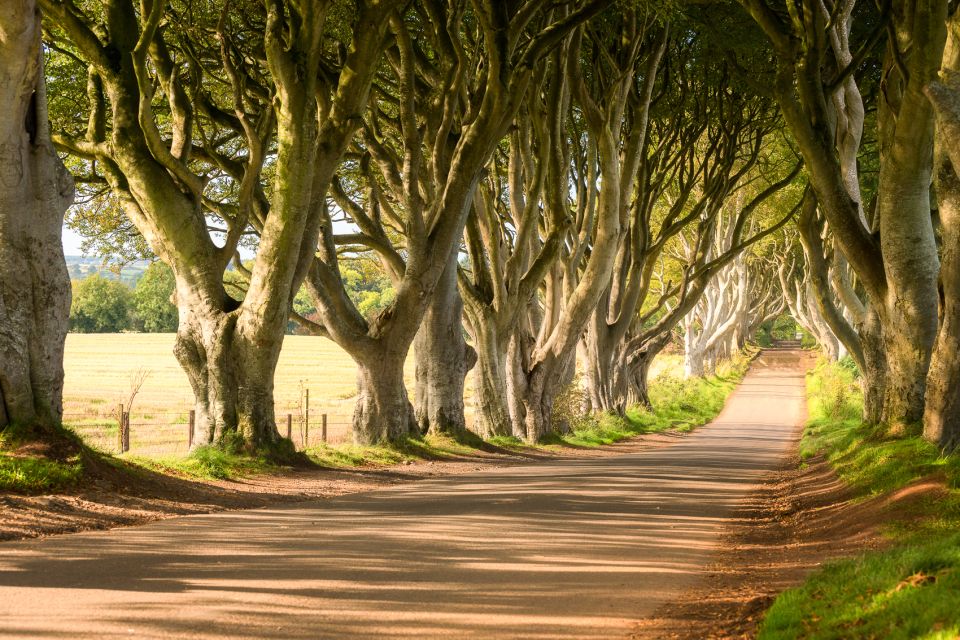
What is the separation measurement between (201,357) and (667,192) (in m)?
22.4

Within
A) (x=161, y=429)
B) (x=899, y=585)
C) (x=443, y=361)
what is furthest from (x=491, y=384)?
(x=899, y=585)

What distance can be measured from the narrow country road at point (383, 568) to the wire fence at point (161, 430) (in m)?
10.7

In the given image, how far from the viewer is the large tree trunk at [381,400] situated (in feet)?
55.1

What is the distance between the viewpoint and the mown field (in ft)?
91.1

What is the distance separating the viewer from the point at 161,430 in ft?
94.9

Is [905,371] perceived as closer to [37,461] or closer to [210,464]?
[210,464]

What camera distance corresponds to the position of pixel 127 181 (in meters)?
13.6

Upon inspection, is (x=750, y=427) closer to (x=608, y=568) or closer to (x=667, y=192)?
(x=667, y=192)

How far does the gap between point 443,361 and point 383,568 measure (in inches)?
446

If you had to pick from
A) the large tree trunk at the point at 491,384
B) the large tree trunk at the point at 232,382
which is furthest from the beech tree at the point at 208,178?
the large tree trunk at the point at 491,384

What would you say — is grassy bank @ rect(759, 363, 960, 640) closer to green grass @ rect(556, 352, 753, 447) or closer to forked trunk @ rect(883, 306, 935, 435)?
forked trunk @ rect(883, 306, 935, 435)

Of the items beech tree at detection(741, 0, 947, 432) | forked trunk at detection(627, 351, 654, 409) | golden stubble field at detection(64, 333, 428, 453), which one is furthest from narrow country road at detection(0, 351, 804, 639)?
forked trunk at detection(627, 351, 654, 409)

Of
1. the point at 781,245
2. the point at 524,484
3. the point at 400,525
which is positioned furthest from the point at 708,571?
the point at 781,245

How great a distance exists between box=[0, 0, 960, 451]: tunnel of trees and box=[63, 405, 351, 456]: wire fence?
169 inches
